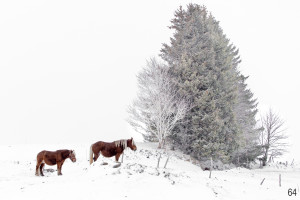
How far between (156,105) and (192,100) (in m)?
4.04

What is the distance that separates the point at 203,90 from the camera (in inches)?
991

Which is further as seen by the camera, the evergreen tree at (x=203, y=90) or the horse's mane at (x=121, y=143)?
the evergreen tree at (x=203, y=90)

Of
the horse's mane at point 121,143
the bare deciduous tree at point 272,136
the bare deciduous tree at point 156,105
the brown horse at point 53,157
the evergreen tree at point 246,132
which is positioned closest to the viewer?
the brown horse at point 53,157

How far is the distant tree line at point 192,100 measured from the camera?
24.5 metres

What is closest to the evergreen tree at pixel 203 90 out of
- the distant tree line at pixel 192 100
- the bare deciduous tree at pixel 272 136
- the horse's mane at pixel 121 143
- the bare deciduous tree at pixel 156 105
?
the distant tree line at pixel 192 100

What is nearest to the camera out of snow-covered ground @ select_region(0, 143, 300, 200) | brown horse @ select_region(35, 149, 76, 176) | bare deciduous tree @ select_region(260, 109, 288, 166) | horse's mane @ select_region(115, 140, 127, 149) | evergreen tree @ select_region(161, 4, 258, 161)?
snow-covered ground @ select_region(0, 143, 300, 200)

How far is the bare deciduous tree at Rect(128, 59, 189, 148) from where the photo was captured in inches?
973

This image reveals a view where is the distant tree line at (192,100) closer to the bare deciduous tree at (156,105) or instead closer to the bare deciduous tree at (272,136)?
the bare deciduous tree at (156,105)

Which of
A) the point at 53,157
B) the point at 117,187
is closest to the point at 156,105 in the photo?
the point at 53,157

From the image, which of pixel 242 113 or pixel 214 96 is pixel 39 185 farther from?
pixel 242 113

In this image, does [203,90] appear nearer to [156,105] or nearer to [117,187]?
[156,105]

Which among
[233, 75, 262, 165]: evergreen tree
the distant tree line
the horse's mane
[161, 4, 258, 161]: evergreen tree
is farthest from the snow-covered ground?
[233, 75, 262, 165]: evergreen tree

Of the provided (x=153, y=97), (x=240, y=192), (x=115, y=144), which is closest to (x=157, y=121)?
(x=153, y=97)

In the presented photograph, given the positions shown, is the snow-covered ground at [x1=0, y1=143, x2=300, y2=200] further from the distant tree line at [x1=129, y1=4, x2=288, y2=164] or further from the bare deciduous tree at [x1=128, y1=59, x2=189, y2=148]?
the bare deciduous tree at [x1=128, y1=59, x2=189, y2=148]
